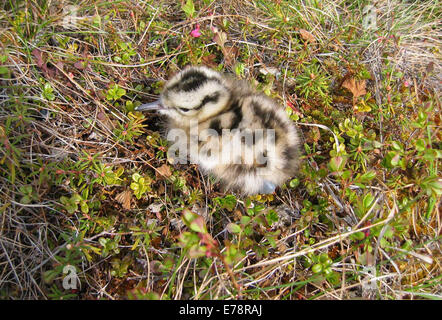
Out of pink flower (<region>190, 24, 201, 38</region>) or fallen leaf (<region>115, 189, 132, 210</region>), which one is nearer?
fallen leaf (<region>115, 189, 132, 210</region>)

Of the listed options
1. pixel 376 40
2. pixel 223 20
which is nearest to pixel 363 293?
pixel 376 40

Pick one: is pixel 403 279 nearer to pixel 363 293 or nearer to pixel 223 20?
pixel 363 293

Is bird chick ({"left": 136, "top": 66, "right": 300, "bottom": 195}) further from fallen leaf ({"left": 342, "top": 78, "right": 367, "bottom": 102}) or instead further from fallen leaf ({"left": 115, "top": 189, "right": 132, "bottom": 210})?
fallen leaf ({"left": 342, "top": 78, "right": 367, "bottom": 102})

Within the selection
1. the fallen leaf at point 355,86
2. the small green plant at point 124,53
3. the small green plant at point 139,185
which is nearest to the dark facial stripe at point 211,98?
the small green plant at point 139,185

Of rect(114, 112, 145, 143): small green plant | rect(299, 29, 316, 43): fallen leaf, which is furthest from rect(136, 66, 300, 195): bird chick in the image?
rect(299, 29, 316, 43): fallen leaf

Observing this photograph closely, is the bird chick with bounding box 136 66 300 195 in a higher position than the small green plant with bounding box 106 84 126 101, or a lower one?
lower

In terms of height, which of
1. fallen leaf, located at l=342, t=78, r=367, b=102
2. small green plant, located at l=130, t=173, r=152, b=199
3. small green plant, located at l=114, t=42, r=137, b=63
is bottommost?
small green plant, located at l=130, t=173, r=152, b=199
